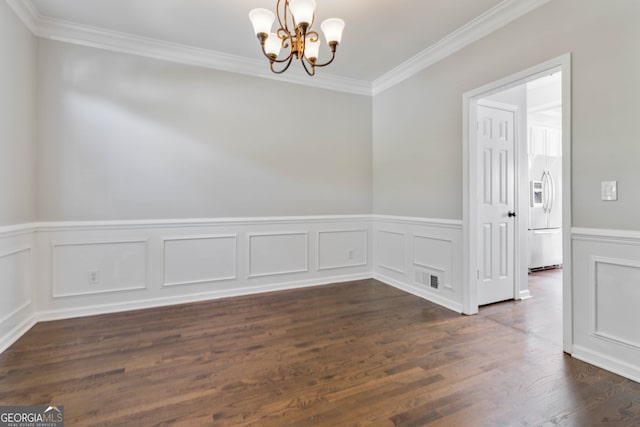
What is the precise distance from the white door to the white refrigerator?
1.92m

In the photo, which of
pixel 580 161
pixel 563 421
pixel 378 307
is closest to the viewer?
pixel 563 421

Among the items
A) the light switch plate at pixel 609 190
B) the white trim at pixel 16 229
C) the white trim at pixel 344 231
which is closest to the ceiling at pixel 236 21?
the light switch plate at pixel 609 190

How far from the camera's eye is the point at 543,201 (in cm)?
507

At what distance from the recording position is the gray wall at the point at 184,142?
298cm

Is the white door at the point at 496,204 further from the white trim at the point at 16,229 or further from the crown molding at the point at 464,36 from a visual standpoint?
the white trim at the point at 16,229

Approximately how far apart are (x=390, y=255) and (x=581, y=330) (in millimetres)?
2187

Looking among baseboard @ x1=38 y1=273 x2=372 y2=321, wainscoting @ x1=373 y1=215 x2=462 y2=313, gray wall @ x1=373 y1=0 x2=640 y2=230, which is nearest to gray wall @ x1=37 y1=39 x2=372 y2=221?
wainscoting @ x1=373 y1=215 x2=462 y2=313

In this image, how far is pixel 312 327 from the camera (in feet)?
9.10

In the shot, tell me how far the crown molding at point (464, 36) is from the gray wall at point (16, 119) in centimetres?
373

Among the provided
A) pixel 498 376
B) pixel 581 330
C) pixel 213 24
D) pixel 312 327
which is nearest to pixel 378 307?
pixel 312 327

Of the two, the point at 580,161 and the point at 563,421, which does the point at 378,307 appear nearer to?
the point at 563,421

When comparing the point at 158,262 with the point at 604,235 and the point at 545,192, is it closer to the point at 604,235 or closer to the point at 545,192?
the point at 604,235

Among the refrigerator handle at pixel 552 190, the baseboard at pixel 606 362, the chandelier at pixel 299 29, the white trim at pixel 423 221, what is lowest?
the baseboard at pixel 606 362

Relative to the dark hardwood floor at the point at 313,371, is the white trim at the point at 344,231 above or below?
above
